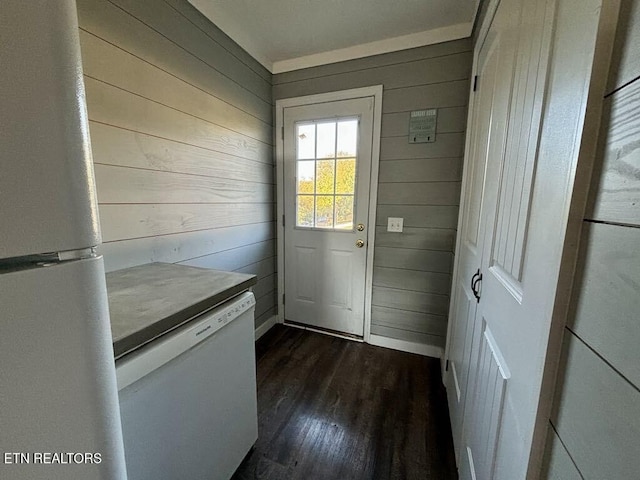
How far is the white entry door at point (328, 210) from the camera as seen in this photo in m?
2.12

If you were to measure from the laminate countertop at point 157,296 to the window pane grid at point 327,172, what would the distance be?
1.23 metres

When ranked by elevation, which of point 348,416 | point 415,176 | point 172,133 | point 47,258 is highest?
point 172,133

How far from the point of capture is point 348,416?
153cm

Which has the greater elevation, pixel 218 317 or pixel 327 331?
pixel 218 317

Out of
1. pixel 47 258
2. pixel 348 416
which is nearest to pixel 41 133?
pixel 47 258

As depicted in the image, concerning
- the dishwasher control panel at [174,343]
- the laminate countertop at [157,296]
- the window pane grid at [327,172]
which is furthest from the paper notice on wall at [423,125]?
the dishwasher control panel at [174,343]

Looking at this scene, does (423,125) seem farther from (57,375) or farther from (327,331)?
(57,375)

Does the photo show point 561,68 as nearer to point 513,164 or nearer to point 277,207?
point 513,164

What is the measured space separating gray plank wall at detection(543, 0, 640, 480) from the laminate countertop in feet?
3.05

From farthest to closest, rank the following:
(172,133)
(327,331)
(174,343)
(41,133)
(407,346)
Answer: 1. (327,331)
2. (407,346)
3. (172,133)
4. (174,343)
5. (41,133)

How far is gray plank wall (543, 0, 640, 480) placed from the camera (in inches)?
12.6

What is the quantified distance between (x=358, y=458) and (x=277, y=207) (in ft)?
6.31

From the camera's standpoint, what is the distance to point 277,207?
243 centimetres

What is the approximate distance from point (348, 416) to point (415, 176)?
1721 mm
